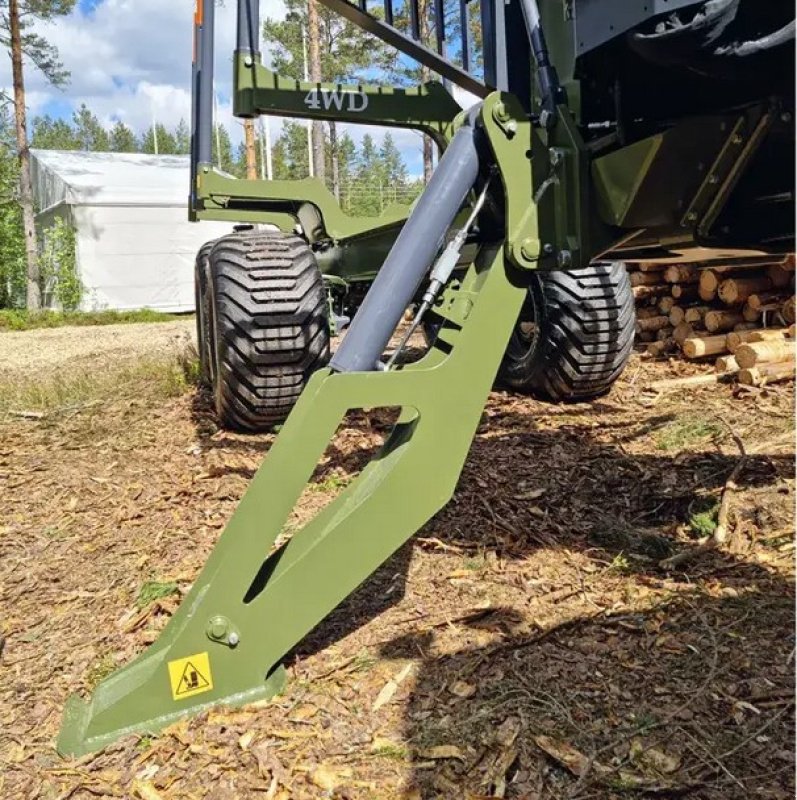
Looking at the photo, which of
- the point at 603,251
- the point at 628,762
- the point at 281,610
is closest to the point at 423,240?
the point at 603,251

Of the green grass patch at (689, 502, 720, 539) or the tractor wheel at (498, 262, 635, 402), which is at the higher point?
the tractor wheel at (498, 262, 635, 402)

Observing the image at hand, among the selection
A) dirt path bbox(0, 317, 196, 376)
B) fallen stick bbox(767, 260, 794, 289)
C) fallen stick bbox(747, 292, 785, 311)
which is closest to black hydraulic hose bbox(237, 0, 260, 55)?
fallen stick bbox(747, 292, 785, 311)

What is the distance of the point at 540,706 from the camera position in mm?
2045

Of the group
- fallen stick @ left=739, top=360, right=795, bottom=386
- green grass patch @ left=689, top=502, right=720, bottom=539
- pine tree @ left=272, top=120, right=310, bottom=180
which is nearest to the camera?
green grass patch @ left=689, top=502, right=720, bottom=539

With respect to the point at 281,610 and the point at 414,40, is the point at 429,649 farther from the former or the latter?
the point at 414,40

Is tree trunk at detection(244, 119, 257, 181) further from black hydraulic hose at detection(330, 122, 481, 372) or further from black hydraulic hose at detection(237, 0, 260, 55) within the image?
black hydraulic hose at detection(330, 122, 481, 372)

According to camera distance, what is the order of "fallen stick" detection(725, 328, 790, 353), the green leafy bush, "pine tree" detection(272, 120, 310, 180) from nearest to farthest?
"fallen stick" detection(725, 328, 790, 353)
the green leafy bush
"pine tree" detection(272, 120, 310, 180)

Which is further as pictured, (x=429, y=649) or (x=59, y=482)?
(x=59, y=482)

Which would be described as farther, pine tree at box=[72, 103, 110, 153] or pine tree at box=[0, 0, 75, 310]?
pine tree at box=[72, 103, 110, 153]

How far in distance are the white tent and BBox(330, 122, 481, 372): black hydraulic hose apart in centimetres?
1851

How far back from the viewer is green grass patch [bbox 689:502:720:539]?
3.07 meters

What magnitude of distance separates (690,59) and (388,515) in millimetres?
1385

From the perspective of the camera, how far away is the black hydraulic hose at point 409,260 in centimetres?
229

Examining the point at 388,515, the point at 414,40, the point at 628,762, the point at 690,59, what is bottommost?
the point at 628,762
